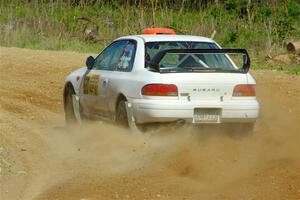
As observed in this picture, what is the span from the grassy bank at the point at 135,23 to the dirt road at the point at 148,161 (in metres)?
10.2

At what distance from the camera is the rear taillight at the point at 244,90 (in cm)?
1113

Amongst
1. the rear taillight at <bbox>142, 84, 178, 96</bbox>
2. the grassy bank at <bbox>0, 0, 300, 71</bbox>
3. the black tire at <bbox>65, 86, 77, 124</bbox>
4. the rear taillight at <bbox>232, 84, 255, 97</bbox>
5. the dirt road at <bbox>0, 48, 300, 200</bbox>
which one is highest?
the rear taillight at <bbox>142, 84, 178, 96</bbox>

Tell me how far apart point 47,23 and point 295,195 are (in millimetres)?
20000

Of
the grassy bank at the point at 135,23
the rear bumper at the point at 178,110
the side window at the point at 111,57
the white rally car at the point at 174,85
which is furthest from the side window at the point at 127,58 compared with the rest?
the grassy bank at the point at 135,23

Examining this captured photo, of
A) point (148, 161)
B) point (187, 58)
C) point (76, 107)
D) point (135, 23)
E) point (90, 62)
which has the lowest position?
point (135, 23)

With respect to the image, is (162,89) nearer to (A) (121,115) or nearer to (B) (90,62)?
(A) (121,115)

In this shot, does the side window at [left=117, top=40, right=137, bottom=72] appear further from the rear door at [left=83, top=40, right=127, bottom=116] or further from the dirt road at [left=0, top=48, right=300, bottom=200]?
the dirt road at [left=0, top=48, right=300, bottom=200]

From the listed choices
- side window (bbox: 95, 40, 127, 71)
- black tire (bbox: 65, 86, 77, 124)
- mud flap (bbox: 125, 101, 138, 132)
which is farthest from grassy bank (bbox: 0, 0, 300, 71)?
mud flap (bbox: 125, 101, 138, 132)

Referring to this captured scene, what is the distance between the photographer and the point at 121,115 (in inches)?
448

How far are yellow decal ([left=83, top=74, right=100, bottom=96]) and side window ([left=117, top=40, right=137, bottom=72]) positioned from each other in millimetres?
548

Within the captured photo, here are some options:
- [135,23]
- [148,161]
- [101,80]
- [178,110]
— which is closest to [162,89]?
[178,110]

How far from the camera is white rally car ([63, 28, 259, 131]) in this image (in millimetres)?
10766

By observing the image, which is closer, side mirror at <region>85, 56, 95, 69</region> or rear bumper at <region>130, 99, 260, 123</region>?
rear bumper at <region>130, 99, 260, 123</region>

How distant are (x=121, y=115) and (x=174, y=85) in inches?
37.3
